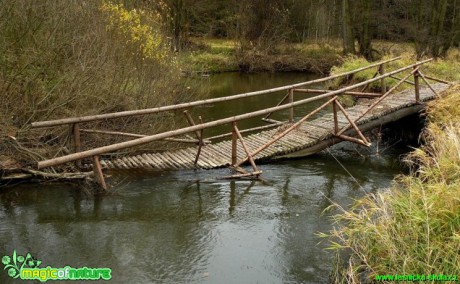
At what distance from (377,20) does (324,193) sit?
19.7m

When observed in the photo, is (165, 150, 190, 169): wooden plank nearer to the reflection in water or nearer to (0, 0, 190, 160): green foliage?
the reflection in water

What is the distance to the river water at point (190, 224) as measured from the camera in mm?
5105

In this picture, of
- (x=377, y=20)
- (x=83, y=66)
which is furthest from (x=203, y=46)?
(x=83, y=66)

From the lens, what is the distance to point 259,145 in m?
9.15

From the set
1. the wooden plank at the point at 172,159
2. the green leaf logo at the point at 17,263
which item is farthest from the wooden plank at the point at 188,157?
the green leaf logo at the point at 17,263

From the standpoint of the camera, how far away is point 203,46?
27.0m

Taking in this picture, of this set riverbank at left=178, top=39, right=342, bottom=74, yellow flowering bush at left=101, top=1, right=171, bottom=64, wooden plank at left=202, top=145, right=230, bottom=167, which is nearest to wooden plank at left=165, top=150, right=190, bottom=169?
wooden plank at left=202, top=145, right=230, bottom=167

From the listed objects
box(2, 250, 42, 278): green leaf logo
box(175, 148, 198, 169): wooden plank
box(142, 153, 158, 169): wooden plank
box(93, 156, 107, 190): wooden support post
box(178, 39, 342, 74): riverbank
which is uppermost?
box(178, 39, 342, 74): riverbank

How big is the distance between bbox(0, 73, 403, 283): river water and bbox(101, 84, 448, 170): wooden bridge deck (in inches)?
9.0

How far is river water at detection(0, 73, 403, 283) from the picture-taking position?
16.8 feet

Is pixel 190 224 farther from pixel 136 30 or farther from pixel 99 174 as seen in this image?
pixel 136 30

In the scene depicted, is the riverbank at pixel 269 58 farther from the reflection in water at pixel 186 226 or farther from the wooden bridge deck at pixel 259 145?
the reflection in water at pixel 186 226

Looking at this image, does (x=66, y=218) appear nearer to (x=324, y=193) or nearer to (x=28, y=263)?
(x=28, y=263)

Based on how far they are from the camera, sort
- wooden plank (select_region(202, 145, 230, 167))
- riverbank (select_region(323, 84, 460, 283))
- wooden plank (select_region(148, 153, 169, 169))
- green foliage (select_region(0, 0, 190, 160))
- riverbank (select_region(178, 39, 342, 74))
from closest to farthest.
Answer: riverbank (select_region(323, 84, 460, 283)), green foliage (select_region(0, 0, 190, 160)), wooden plank (select_region(148, 153, 169, 169)), wooden plank (select_region(202, 145, 230, 167)), riverbank (select_region(178, 39, 342, 74))
